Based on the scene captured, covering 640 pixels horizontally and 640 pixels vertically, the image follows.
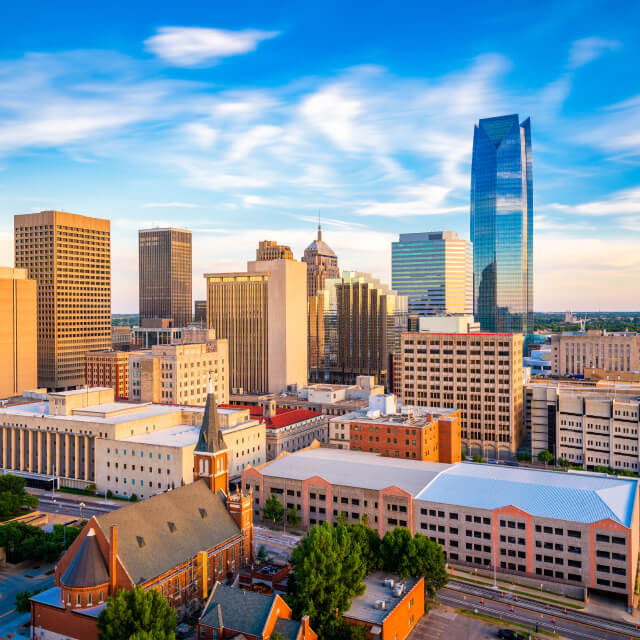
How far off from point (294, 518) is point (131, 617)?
54.9 m

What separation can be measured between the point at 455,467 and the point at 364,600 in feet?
170

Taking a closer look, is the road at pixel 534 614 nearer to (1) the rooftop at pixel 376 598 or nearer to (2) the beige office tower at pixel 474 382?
(1) the rooftop at pixel 376 598

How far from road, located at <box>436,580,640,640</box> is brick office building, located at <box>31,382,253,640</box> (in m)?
31.8

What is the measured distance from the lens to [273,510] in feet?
395

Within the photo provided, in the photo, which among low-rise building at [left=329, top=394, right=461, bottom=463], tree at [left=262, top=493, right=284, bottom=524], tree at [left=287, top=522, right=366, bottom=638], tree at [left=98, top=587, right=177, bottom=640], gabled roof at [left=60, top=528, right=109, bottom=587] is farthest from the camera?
low-rise building at [left=329, top=394, right=461, bottom=463]

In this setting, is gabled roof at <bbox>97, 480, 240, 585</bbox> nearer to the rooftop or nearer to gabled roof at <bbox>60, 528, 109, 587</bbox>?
gabled roof at <bbox>60, 528, 109, 587</bbox>

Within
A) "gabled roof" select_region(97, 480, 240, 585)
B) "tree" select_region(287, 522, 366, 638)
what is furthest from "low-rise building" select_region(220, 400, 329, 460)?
"tree" select_region(287, 522, 366, 638)

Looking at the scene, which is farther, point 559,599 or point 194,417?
point 194,417

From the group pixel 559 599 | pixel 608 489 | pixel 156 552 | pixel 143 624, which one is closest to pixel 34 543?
pixel 156 552

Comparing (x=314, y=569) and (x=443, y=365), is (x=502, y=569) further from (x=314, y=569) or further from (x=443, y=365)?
(x=443, y=365)

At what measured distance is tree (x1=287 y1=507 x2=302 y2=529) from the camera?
119750mm

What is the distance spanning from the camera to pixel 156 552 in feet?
255

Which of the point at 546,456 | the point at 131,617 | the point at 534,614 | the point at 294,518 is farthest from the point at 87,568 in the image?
the point at 546,456

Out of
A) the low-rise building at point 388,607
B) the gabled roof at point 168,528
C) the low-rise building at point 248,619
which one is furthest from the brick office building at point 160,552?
the low-rise building at point 388,607
